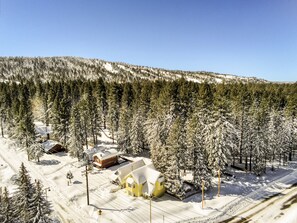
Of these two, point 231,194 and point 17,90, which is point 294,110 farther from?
point 17,90

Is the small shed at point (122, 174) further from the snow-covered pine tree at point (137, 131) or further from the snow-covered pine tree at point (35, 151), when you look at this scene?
the snow-covered pine tree at point (35, 151)

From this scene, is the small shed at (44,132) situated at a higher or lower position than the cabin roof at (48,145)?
higher

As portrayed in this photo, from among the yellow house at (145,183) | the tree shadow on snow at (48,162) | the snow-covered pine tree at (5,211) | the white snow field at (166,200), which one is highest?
the snow-covered pine tree at (5,211)

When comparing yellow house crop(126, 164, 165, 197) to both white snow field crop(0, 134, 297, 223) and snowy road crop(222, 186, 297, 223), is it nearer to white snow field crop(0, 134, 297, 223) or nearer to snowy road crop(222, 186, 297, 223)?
white snow field crop(0, 134, 297, 223)

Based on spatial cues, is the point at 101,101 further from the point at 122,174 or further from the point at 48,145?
the point at 122,174

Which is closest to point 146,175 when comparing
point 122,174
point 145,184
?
point 145,184

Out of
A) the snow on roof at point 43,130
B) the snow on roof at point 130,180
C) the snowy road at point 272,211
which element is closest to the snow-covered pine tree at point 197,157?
the snowy road at point 272,211
